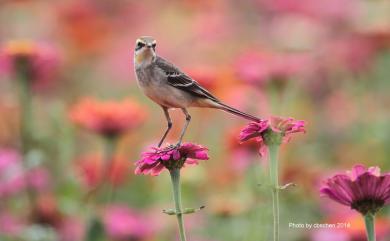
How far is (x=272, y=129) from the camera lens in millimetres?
1689

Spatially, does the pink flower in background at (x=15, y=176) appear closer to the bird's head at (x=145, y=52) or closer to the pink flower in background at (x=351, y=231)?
the bird's head at (x=145, y=52)

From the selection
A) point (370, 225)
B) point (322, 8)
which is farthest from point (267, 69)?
point (370, 225)

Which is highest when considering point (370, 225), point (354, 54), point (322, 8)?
point (322, 8)

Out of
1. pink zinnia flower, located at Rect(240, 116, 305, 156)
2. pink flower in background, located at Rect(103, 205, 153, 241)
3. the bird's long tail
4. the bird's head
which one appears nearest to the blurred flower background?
pink flower in background, located at Rect(103, 205, 153, 241)

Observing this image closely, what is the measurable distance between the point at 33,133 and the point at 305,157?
1.21 metres

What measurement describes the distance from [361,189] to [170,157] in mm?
373

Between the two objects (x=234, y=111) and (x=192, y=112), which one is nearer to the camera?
(x=234, y=111)

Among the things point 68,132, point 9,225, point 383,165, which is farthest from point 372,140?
point 9,225

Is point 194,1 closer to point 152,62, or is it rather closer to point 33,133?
point 33,133

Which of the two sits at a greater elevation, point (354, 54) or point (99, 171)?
point (354, 54)

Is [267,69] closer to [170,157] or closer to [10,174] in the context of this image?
[10,174]

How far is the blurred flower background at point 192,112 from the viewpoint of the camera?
3.20 metres

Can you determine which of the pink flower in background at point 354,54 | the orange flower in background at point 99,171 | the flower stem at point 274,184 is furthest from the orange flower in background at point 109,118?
the flower stem at point 274,184

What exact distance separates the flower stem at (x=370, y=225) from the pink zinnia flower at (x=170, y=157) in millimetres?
323
